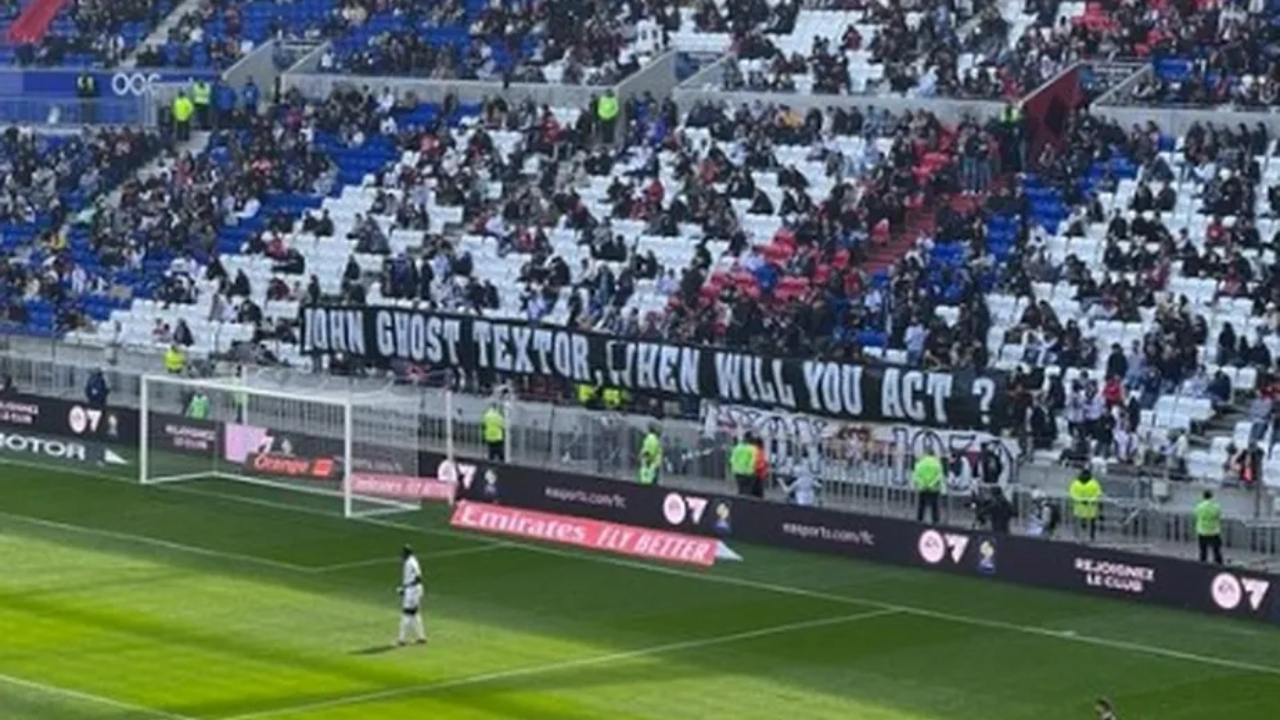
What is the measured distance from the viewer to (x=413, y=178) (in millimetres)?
80812

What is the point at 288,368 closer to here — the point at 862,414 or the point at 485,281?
the point at 485,281

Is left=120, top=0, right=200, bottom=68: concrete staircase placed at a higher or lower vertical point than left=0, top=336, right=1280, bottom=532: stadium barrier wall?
higher

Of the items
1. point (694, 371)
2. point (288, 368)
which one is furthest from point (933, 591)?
point (288, 368)

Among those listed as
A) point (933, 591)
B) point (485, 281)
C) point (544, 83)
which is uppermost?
point (544, 83)

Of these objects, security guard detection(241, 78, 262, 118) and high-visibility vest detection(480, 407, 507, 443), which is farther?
security guard detection(241, 78, 262, 118)

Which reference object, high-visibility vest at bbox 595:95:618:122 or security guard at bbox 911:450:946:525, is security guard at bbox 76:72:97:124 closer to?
high-visibility vest at bbox 595:95:618:122

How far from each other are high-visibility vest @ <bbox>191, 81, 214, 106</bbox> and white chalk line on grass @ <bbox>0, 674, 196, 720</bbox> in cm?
4194

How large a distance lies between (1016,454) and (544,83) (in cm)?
2632

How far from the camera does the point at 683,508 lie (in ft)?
197

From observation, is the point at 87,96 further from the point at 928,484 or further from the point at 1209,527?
the point at 1209,527

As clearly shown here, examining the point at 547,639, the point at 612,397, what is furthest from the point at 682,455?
the point at 547,639

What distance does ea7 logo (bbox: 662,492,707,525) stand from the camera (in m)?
A: 60.1

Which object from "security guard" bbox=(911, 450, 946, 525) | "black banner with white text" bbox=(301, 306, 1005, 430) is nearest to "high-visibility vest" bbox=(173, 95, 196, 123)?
"black banner with white text" bbox=(301, 306, 1005, 430)

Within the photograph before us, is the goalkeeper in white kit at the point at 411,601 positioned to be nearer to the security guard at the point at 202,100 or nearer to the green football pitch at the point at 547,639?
the green football pitch at the point at 547,639
